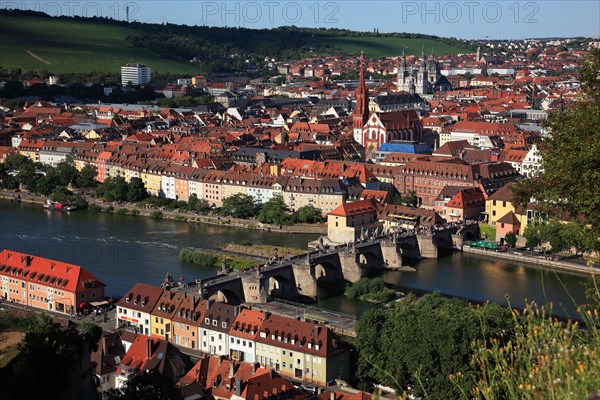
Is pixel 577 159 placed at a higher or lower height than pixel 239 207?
higher

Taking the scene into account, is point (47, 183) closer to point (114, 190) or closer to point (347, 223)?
point (114, 190)

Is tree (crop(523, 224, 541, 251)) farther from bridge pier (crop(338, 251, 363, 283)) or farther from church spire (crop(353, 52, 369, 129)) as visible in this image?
church spire (crop(353, 52, 369, 129))

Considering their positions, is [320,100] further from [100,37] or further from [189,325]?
[189,325]

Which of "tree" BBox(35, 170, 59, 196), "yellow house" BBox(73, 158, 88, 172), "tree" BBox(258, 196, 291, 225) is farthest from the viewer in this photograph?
"yellow house" BBox(73, 158, 88, 172)

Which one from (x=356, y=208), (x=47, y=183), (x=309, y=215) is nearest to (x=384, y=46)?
(x=47, y=183)

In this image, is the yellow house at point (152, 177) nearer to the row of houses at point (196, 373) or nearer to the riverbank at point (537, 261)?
the riverbank at point (537, 261)

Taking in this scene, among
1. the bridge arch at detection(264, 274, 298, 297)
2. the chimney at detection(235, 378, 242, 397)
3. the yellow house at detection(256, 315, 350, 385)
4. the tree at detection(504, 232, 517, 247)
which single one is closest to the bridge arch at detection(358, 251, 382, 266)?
the bridge arch at detection(264, 274, 298, 297)

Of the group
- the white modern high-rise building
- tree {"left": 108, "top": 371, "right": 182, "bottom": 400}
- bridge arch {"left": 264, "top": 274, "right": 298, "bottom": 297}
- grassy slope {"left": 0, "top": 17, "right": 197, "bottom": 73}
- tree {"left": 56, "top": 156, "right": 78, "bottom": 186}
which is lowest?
bridge arch {"left": 264, "top": 274, "right": 298, "bottom": 297}
